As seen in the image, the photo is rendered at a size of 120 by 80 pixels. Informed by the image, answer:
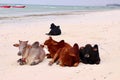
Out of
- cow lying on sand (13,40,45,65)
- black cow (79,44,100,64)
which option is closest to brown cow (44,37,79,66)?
black cow (79,44,100,64)

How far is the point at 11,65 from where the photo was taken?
31.3 feet

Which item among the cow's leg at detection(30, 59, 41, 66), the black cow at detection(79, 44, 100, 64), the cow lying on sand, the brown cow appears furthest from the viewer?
the cow lying on sand

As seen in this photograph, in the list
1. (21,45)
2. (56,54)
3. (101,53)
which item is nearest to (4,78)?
(56,54)

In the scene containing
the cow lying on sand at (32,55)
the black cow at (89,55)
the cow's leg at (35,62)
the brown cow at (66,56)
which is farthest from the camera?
the cow lying on sand at (32,55)

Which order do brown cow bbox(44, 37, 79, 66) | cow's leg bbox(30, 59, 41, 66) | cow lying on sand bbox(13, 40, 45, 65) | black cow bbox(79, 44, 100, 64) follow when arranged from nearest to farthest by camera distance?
brown cow bbox(44, 37, 79, 66) → black cow bbox(79, 44, 100, 64) → cow's leg bbox(30, 59, 41, 66) → cow lying on sand bbox(13, 40, 45, 65)

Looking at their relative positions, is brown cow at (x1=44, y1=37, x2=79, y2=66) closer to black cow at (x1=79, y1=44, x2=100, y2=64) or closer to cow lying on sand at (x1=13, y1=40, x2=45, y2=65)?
black cow at (x1=79, y1=44, x2=100, y2=64)

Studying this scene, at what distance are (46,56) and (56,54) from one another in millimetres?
811

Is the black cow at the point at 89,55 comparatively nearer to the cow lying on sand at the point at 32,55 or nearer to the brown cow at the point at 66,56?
the brown cow at the point at 66,56

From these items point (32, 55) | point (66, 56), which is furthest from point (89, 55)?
point (32, 55)

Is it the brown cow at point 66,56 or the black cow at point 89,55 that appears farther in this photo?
the black cow at point 89,55

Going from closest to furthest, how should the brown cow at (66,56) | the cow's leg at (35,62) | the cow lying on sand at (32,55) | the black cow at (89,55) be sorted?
the brown cow at (66,56) → the black cow at (89,55) → the cow's leg at (35,62) → the cow lying on sand at (32,55)

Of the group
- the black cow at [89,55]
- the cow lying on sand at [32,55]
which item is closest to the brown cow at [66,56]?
the black cow at [89,55]

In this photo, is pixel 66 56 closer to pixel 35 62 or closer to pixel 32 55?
pixel 35 62

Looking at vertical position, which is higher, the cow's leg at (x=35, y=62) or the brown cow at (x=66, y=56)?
the brown cow at (x=66, y=56)
